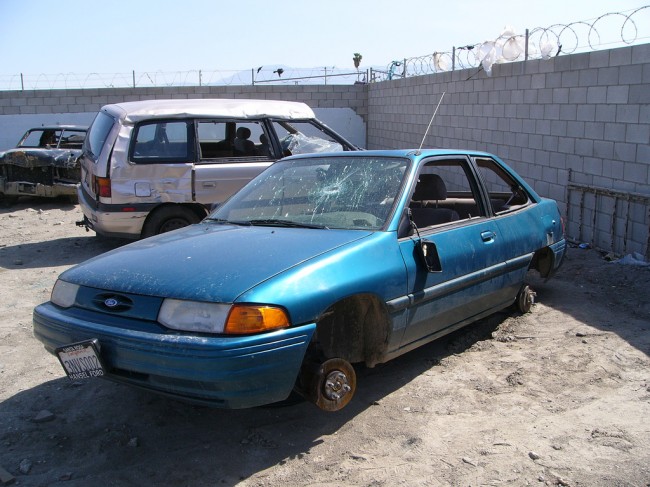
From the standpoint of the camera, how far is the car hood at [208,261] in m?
3.25

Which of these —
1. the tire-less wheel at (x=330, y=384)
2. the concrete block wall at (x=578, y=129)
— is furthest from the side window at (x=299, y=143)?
the tire-less wheel at (x=330, y=384)

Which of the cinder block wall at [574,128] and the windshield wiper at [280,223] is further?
the cinder block wall at [574,128]

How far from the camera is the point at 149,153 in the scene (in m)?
7.86

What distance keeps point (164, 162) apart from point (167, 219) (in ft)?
2.20

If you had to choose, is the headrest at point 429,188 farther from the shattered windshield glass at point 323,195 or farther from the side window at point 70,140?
the side window at point 70,140

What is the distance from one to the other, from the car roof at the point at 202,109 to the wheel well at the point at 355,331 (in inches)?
196

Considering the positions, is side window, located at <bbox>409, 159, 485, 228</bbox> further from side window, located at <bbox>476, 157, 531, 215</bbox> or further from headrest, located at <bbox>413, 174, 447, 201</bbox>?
side window, located at <bbox>476, 157, 531, 215</bbox>

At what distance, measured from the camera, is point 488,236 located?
4648 millimetres

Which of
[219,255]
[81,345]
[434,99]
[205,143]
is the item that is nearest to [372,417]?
[219,255]

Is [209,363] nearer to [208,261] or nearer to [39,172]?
[208,261]

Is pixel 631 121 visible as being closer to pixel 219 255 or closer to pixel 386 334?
pixel 386 334

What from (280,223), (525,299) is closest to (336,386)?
(280,223)

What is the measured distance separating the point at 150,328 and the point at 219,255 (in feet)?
1.90

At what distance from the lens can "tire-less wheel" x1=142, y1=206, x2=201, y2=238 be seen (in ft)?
25.8
